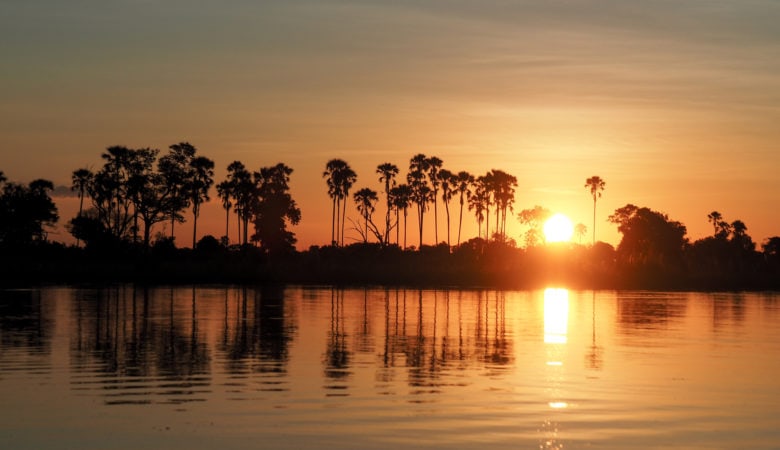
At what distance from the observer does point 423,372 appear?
2941cm

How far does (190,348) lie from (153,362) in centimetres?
435

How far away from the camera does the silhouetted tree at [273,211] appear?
514 feet

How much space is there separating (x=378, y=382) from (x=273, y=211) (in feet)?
433

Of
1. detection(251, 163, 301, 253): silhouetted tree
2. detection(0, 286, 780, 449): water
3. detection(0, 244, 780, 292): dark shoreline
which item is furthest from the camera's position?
detection(251, 163, 301, 253): silhouetted tree

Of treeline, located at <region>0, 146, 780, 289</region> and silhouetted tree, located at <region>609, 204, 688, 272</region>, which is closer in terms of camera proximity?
treeline, located at <region>0, 146, 780, 289</region>

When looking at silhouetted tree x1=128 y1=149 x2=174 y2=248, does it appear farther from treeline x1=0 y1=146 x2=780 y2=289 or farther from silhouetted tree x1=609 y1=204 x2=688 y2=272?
silhouetted tree x1=609 y1=204 x2=688 y2=272

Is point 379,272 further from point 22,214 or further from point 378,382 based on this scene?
point 378,382

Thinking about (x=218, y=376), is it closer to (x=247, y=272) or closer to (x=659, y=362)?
(x=659, y=362)

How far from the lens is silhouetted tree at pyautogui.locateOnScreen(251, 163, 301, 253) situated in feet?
514

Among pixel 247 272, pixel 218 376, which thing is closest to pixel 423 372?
pixel 218 376

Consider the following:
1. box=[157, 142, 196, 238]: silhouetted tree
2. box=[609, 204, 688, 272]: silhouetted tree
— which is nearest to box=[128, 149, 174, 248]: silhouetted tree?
box=[157, 142, 196, 238]: silhouetted tree

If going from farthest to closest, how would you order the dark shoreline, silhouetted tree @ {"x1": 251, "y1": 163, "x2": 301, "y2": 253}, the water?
silhouetted tree @ {"x1": 251, "y1": 163, "x2": 301, "y2": 253} < the dark shoreline < the water

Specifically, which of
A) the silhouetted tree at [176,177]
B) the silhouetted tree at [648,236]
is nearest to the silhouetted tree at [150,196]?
the silhouetted tree at [176,177]

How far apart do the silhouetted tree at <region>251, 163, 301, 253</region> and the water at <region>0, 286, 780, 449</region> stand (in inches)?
4099
